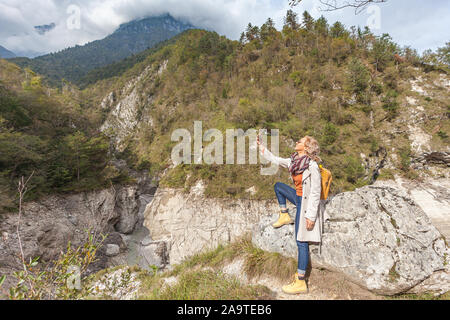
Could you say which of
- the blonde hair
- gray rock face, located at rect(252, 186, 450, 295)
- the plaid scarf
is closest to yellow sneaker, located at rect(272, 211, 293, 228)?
gray rock face, located at rect(252, 186, 450, 295)

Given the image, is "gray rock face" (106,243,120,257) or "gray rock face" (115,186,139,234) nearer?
"gray rock face" (106,243,120,257)

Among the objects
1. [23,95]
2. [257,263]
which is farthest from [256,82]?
[257,263]

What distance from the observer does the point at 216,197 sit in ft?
42.8

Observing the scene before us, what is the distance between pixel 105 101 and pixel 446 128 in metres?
52.5

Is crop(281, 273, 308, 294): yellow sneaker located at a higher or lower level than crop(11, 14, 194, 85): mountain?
lower

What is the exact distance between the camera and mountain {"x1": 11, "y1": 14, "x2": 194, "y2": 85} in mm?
63303

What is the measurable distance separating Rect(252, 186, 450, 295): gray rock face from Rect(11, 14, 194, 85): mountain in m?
68.9

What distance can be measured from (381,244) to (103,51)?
13768cm

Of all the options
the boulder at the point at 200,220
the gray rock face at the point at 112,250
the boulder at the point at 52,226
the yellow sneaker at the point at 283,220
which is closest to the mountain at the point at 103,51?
the boulder at the point at 52,226

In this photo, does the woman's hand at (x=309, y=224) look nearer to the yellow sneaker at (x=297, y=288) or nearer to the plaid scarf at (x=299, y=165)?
the plaid scarf at (x=299, y=165)

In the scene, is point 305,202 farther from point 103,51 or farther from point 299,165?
point 103,51

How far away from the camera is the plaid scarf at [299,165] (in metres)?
2.35

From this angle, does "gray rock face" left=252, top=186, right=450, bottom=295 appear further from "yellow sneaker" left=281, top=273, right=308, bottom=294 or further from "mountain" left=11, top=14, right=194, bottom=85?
"mountain" left=11, top=14, right=194, bottom=85

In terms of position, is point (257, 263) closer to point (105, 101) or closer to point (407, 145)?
point (407, 145)
